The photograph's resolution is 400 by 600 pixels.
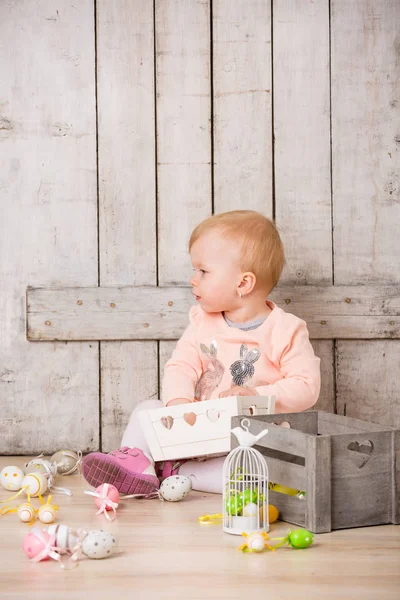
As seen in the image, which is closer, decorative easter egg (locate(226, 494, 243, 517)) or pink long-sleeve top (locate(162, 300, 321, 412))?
decorative easter egg (locate(226, 494, 243, 517))

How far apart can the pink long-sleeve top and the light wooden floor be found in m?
0.43

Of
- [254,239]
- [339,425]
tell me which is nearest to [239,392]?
[339,425]

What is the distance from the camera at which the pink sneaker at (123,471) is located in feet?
5.20

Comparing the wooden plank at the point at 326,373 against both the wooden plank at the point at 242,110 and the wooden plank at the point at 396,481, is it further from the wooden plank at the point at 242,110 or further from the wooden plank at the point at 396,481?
the wooden plank at the point at 396,481

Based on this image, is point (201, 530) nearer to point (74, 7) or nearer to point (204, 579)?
point (204, 579)

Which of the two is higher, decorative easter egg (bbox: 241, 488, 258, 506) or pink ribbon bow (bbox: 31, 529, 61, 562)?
decorative easter egg (bbox: 241, 488, 258, 506)

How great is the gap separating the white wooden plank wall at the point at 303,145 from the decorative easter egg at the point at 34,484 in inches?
32.3

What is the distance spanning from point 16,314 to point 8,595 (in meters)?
1.17

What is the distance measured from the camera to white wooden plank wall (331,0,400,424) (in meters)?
2.14

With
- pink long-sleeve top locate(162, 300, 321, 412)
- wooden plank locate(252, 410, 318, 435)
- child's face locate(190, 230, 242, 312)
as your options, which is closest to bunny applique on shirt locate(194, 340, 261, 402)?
pink long-sleeve top locate(162, 300, 321, 412)

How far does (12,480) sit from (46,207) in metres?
0.78

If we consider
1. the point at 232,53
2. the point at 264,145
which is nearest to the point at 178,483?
the point at 264,145

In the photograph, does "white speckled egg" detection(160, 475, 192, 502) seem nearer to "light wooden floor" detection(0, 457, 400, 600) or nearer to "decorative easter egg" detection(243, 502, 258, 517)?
"light wooden floor" detection(0, 457, 400, 600)

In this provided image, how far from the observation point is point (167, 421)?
5.52 feet
